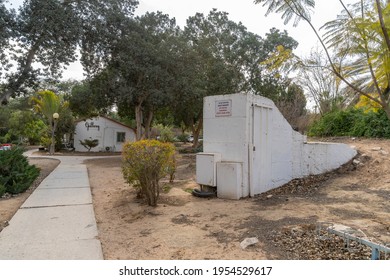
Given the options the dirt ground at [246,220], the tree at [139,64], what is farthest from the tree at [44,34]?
the dirt ground at [246,220]

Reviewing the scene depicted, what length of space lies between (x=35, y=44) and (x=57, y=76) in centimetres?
152

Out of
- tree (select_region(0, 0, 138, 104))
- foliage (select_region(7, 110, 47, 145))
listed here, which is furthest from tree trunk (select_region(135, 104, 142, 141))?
foliage (select_region(7, 110, 47, 145))

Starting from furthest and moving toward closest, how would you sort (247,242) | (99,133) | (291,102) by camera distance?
(99,133) < (291,102) < (247,242)

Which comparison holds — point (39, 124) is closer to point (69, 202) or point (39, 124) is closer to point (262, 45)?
point (262, 45)

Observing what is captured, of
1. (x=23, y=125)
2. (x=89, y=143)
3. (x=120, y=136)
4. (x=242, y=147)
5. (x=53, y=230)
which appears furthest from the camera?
(x=23, y=125)

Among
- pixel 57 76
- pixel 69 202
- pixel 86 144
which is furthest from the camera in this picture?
pixel 86 144

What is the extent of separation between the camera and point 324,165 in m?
8.63

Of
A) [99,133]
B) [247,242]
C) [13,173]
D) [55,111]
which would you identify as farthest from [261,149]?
[99,133]

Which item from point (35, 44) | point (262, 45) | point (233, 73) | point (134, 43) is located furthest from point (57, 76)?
point (262, 45)

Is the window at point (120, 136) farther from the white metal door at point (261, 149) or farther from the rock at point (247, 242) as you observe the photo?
the rock at point (247, 242)

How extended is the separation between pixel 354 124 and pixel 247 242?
37.2 ft

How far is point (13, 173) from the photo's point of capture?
681 cm

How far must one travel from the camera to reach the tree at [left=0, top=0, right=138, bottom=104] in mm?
9312

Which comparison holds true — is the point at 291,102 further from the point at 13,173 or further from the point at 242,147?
the point at 13,173
